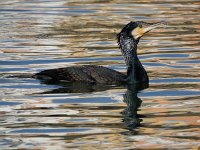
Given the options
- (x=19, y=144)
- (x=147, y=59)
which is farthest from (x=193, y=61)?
(x=19, y=144)

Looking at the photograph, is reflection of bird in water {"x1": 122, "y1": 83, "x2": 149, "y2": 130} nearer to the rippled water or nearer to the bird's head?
the rippled water

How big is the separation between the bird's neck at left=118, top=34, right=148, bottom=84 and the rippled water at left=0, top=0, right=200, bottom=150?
0.88 feet

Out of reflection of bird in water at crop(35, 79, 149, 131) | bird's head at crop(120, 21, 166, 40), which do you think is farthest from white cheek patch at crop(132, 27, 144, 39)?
reflection of bird in water at crop(35, 79, 149, 131)

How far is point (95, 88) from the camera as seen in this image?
17141mm

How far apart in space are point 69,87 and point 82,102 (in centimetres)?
172

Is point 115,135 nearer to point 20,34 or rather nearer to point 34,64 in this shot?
point 34,64

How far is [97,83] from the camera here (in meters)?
17.5

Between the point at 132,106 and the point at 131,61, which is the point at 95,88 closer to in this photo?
the point at 131,61

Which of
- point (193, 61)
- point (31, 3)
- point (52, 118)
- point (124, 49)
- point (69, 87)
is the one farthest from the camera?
point (31, 3)

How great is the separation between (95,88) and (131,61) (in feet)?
4.30

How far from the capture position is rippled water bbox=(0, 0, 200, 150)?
12.8 m

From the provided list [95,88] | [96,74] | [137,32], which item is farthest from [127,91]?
[137,32]

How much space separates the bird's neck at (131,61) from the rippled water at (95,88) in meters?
0.27

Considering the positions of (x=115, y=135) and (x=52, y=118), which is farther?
(x=52, y=118)
